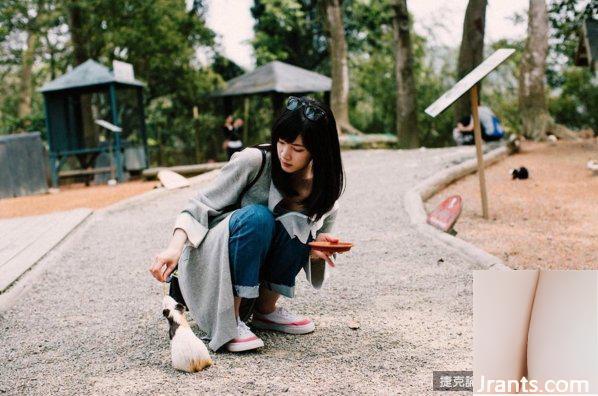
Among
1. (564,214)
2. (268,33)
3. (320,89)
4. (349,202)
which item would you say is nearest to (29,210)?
(349,202)

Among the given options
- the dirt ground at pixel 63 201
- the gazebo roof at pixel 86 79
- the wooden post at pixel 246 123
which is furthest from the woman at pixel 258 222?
the wooden post at pixel 246 123

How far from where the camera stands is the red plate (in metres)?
2.42

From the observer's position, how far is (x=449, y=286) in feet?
11.5

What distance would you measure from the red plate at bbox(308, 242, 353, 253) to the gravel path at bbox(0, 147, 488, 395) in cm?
42

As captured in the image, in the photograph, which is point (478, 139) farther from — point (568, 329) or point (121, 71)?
point (121, 71)

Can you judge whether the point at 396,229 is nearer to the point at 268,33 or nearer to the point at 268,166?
the point at 268,166

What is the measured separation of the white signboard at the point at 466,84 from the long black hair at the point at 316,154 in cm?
247

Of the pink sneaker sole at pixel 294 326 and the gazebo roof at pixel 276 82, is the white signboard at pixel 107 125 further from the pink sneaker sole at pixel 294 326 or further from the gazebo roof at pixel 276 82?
the pink sneaker sole at pixel 294 326

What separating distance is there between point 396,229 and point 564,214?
1725mm

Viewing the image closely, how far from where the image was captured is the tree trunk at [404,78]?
1373cm

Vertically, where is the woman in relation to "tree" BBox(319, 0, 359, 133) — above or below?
below

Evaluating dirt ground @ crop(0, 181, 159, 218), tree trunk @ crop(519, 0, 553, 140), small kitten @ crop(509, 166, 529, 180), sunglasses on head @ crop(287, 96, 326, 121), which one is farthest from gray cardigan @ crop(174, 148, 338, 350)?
tree trunk @ crop(519, 0, 553, 140)

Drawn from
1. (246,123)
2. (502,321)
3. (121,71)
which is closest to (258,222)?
(502,321)

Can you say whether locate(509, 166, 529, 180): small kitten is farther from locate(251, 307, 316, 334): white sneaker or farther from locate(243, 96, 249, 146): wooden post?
locate(243, 96, 249, 146): wooden post
